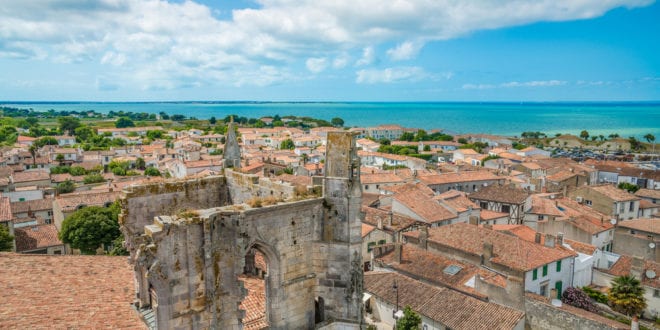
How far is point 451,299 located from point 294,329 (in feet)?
54.5

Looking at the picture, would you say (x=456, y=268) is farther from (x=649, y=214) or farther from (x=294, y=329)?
(x=649, y=214)

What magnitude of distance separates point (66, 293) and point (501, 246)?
29.7 meters

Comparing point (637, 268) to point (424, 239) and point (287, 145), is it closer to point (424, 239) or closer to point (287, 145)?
point (424, 239)

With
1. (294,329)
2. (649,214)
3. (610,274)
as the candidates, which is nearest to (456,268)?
(610,274)

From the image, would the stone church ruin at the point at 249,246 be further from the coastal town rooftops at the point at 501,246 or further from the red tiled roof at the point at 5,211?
the red tiled roof at the point at 5,211

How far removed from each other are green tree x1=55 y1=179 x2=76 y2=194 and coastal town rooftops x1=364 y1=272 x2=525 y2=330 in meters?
53.2

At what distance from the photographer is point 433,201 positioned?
5038cm

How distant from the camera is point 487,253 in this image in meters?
33.6

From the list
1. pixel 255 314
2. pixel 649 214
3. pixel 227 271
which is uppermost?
pixel 227 271

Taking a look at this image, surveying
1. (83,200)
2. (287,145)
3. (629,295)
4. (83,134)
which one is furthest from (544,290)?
(83,134)

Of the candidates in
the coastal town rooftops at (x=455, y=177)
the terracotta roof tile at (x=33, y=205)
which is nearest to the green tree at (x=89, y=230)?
the terracotta roof tile at (x=33, y=205)

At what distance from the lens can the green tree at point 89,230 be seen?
3691 centimetres

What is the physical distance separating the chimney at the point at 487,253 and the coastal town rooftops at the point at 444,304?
6870mm

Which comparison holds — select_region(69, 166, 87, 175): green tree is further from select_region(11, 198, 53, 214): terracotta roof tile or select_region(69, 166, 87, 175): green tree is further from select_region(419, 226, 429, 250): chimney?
select_region(419, 226, 429, 250): chimney
